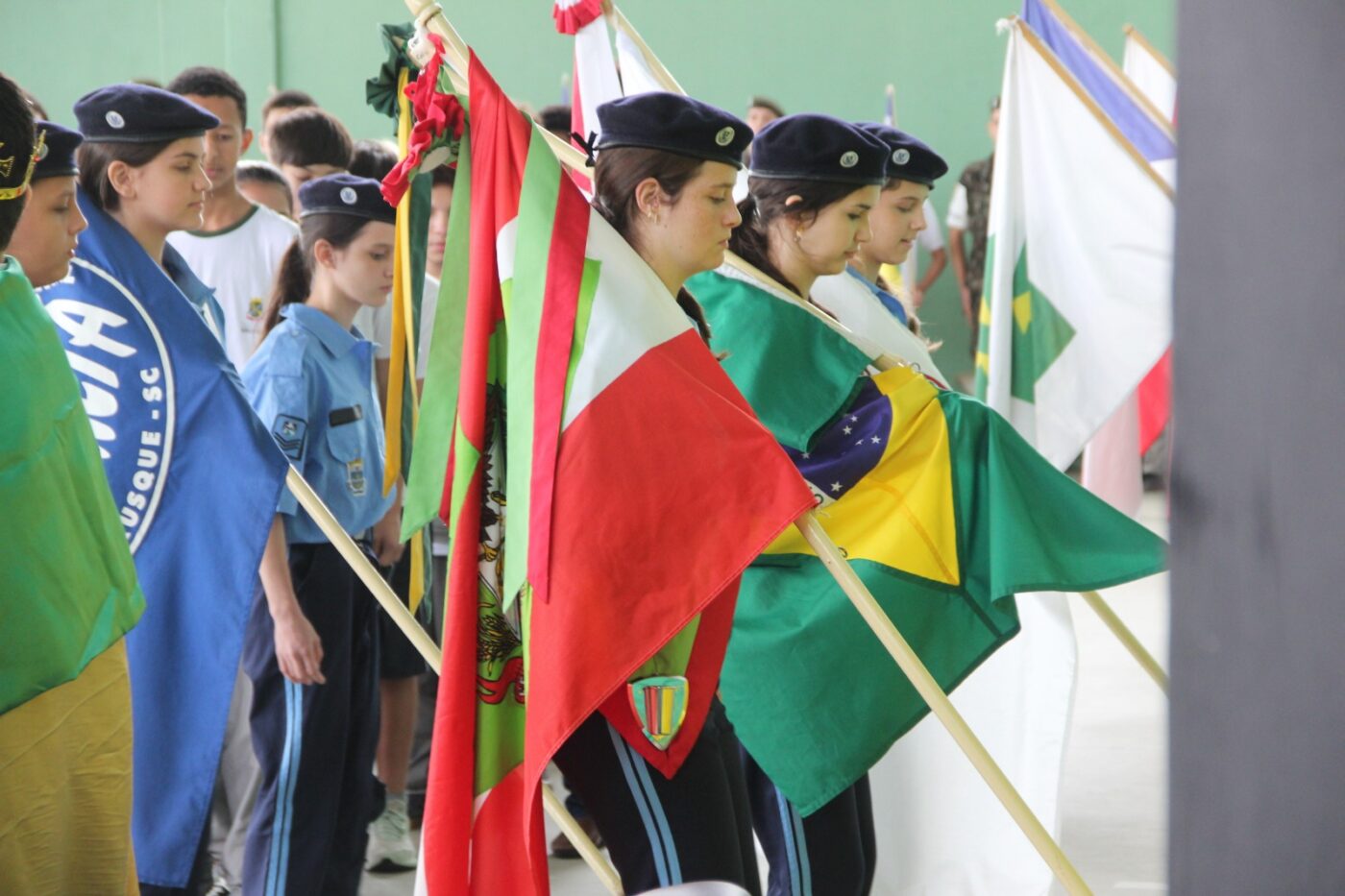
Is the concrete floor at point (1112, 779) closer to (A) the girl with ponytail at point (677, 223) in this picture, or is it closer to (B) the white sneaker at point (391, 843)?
(B) the white sneaker at point (391, 843)

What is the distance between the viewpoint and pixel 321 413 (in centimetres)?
302

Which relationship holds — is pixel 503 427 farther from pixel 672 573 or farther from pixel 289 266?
pixel 289 266

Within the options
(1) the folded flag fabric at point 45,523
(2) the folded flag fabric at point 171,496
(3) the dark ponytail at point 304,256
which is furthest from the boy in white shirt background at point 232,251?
(1) the folded flag fabric at point 45,523

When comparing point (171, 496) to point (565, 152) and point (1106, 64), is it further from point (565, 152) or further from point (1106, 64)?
point (1106, 64)

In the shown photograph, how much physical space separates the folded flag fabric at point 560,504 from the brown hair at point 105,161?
0.75 m

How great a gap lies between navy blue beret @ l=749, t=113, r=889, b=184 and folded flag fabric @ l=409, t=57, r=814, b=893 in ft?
2.47

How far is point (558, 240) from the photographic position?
2029mm

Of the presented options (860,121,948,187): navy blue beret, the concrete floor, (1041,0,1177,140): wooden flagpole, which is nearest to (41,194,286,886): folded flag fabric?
the concrete floor

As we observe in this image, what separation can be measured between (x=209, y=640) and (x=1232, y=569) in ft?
6.83

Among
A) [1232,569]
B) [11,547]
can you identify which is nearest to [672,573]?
[11,547]

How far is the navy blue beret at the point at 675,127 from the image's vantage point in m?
2.21

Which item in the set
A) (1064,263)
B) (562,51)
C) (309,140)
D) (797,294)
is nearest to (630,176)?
(797,294)

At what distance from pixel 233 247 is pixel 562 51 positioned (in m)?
5.82

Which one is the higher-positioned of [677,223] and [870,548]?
[677,223]
